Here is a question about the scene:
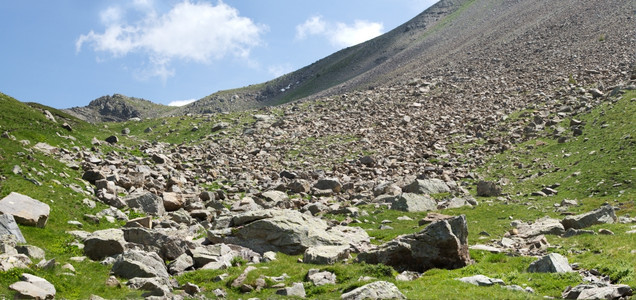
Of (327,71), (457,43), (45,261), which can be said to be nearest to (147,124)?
(45,261)

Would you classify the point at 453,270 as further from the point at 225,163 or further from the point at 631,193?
the point at 225,163

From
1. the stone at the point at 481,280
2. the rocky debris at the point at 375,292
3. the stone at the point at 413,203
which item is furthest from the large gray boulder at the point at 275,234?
the stone at the point at 413,203

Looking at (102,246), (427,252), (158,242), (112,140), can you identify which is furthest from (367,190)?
(102,246)

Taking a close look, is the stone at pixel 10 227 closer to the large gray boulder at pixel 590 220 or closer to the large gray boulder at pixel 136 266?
the large gray boulder at pixel 136 266

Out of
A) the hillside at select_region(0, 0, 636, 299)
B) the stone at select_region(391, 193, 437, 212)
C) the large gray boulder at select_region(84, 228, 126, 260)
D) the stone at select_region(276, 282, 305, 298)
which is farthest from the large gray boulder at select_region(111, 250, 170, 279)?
the stone at select_region(391, 193, 437, 212)

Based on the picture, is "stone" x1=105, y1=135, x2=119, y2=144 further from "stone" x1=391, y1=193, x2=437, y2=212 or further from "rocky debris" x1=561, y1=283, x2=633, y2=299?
"rocky debris" x1=561, y1=283, x2=633, y2=299

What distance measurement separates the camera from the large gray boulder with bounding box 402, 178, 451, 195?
139 feet

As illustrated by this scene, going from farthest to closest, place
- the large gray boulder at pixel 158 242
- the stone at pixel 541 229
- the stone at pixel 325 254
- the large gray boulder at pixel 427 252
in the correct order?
the stone at pixel 541 229
the stone at pixel 325 254
the large gray boulder at pixel 158 242
the large gray boulder at pixel 427 252

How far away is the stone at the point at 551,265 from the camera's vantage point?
2053cm

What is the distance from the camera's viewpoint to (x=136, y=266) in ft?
66.7

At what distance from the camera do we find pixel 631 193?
36.3 meters

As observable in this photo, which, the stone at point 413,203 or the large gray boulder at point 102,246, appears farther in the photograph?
the stone at point 413,203

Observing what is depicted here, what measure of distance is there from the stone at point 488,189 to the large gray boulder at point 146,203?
989 inches

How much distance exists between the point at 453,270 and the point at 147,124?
5682 centimetres
